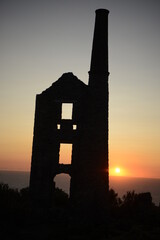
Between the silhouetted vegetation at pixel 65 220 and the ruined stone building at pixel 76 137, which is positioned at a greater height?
the ruined stone building at pixel 76 137

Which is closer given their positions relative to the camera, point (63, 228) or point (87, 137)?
point (63, 228)

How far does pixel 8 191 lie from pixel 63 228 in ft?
21.7

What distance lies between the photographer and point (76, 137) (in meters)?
19.8

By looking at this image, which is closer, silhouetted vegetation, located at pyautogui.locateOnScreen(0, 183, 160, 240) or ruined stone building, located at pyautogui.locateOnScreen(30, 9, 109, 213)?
silhouetted vegetation, located at pyautogui.locateOnScreen(0, 183, 160, 240)

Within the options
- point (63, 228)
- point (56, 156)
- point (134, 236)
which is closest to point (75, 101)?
point (56, 156)

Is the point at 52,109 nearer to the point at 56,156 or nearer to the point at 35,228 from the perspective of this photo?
the point at 56,156

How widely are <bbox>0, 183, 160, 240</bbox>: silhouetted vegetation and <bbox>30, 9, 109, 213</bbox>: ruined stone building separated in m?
1.01

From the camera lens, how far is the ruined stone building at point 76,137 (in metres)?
19.0

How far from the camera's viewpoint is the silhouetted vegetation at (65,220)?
15000 millimetres

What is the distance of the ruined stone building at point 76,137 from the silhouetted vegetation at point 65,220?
1006 mm

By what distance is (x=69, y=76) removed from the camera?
2036 cm

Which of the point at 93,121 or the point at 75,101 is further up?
the point at 75,101

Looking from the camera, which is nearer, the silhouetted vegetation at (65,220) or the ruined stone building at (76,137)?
the silhouetted vegetation at (65,220)

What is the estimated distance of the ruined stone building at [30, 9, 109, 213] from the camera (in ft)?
62.4
